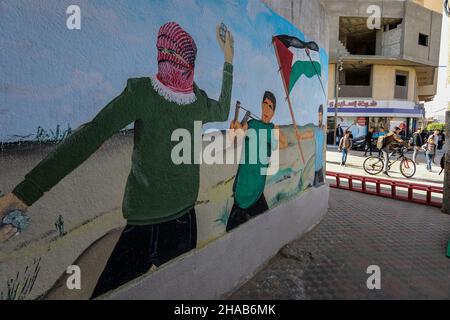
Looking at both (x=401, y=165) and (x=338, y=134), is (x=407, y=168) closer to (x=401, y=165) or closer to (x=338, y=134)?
(x=401, y=165)

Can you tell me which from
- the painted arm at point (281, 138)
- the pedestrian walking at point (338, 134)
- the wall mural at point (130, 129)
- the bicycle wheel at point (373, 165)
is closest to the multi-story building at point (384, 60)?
the pedestrian walking at point (338, 134)

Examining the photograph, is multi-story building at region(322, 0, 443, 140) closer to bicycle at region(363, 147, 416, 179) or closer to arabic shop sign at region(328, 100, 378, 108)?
arabic shop sign at region(328, 100, 378, 108)

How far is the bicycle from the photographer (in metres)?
11.4

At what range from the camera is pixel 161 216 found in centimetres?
289

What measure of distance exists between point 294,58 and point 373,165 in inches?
335

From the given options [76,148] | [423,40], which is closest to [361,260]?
[76,148]

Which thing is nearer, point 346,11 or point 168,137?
point 168,137

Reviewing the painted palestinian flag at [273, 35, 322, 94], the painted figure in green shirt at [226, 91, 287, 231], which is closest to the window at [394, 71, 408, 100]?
the painted palestinian flag at [273, 35, 322, 94]

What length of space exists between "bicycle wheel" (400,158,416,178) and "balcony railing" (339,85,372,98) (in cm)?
1679

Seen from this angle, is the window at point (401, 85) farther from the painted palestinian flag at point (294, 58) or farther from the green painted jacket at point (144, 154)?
the green painted jacket at point (144, 154)

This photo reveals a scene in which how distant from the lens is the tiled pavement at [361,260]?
385cm

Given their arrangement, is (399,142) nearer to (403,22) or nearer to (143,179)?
(143,179)
